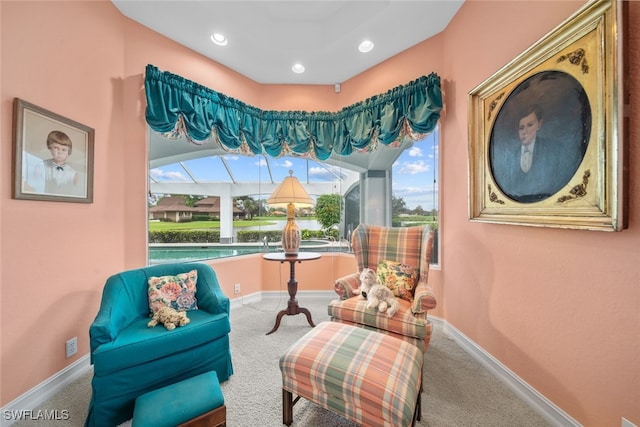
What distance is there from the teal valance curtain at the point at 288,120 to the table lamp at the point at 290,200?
808mm

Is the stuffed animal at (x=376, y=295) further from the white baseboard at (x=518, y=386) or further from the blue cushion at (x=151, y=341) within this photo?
the blue cushion at (x=151, y=341)

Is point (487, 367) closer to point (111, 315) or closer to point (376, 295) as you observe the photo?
point (376, 295)

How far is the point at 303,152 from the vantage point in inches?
130

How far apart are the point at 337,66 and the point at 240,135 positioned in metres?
1.50

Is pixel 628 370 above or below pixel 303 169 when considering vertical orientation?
below

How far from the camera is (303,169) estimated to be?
366 centimetres

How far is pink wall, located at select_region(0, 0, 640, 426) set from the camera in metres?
1.23

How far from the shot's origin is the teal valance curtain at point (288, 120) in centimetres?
244

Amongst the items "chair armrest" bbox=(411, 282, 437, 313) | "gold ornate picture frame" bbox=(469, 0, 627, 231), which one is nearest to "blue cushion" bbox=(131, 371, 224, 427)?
"chair armrest" bbox=(411, 282, 437, 313)

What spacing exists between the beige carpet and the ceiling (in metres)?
3.12

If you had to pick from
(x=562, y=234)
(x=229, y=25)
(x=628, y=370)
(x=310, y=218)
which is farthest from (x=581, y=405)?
(x=229, y=25)

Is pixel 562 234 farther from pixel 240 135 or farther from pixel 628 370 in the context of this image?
pixel 240 135

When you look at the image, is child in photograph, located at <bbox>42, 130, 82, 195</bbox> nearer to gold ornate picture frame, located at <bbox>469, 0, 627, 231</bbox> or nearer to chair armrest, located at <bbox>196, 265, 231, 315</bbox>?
chair armrest, located at <bbox>196, 265, 231, 315</bbox>

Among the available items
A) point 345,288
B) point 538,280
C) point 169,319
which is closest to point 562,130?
point 538,280
